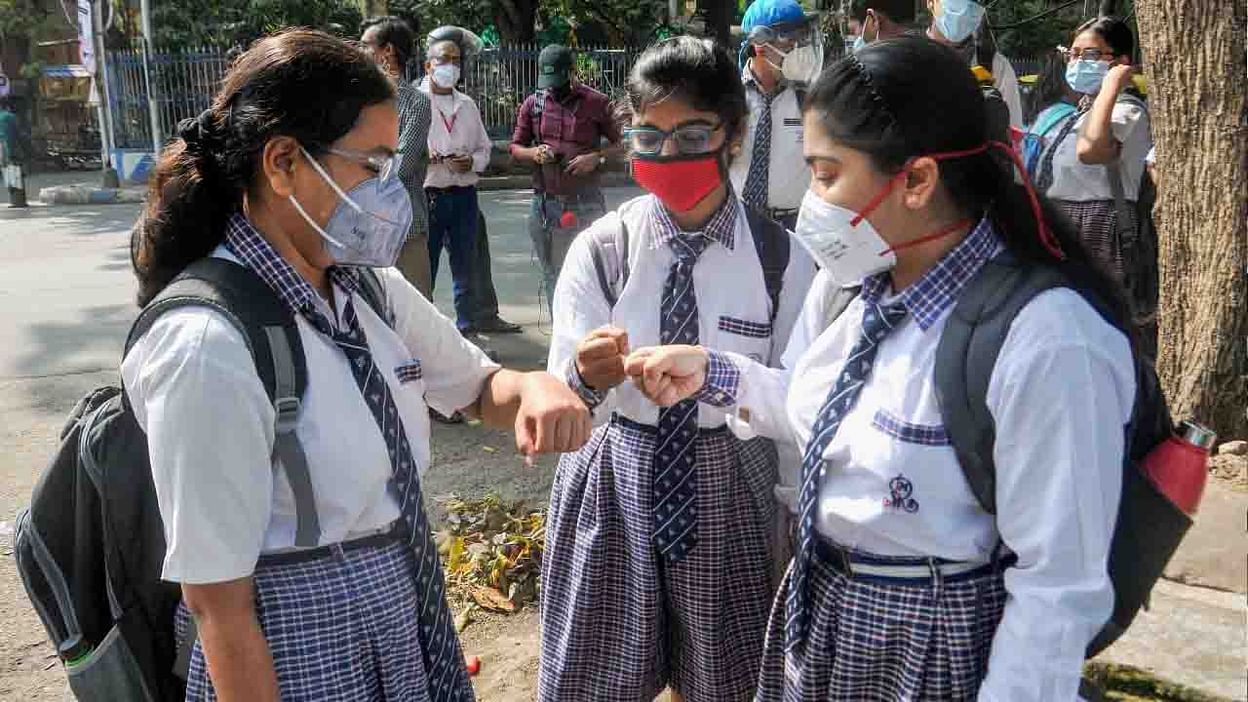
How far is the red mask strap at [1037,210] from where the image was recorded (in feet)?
5.35

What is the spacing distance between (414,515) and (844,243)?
2.76 ft

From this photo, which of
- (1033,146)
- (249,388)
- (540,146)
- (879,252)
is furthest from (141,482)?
(540,146)

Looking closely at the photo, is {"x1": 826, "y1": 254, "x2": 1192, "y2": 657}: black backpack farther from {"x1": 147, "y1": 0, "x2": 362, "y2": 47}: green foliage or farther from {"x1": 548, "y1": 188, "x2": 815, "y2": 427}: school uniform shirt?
{"x1": 147, "y1": 0, "x2": 362, "y2": 47}: green foliage

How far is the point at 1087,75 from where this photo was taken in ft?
17.8

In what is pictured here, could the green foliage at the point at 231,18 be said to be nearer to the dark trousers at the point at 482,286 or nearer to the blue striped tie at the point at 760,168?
the dark trousers at the point at 482,286

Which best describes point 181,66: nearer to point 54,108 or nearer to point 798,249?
point 54,108

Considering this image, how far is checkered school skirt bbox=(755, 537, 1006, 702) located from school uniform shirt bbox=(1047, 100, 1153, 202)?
13.1 ft

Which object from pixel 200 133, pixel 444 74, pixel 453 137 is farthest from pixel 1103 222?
pixel 200 133

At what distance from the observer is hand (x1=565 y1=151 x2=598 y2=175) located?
6.62 meters

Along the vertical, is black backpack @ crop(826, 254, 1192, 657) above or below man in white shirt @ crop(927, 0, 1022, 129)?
below

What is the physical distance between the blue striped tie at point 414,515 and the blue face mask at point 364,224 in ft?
0.23

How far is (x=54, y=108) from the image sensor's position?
21.0 meters

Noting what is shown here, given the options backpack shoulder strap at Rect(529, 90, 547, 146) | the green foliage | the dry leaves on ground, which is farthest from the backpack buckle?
the green foliage

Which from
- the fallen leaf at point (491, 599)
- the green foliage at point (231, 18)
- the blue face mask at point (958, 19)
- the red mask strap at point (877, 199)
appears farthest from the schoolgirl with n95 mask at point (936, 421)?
the green foliage at point (231, 18)
